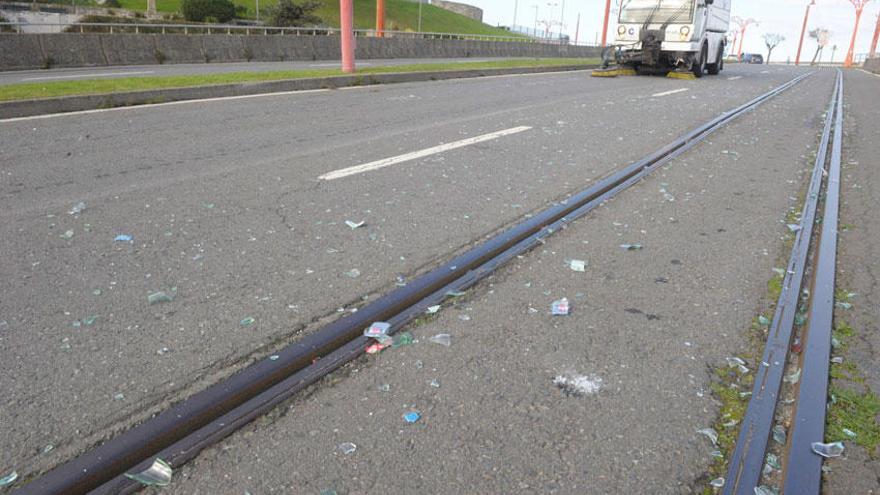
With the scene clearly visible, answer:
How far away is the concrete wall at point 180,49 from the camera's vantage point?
16.9 meters

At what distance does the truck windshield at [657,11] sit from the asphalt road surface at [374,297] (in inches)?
593

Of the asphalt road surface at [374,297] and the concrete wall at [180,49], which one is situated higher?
the concrete wall at [180,49]

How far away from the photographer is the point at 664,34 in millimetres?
20078

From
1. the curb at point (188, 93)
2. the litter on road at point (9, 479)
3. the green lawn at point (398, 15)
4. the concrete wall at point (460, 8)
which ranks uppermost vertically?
the concrete wall at point (460, 8)

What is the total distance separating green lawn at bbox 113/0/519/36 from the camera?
67.4 metres

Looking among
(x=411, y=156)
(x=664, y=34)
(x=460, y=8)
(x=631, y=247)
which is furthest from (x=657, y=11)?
(x=460, y=8)

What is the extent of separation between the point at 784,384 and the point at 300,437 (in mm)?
1825

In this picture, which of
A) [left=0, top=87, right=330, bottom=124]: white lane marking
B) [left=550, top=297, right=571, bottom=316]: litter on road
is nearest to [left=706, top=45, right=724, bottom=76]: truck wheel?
[left=0, top=87, right=330, bottom=124]: white lane marking

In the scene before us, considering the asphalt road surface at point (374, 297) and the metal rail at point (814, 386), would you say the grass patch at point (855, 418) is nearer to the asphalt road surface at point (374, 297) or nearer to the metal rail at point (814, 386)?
the metal rail at point (814, 386)

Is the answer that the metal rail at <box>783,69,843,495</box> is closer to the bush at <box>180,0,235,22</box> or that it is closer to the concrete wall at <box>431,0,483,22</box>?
the bush at <box>180,0,235,22</box>

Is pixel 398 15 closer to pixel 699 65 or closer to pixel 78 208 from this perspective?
pixel 699 65

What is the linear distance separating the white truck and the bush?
34195 mm

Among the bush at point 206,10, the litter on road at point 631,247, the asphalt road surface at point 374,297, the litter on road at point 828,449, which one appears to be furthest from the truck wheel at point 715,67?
the bush at point 206,10

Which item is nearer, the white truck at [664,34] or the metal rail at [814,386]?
the metal rail at [814,386]
